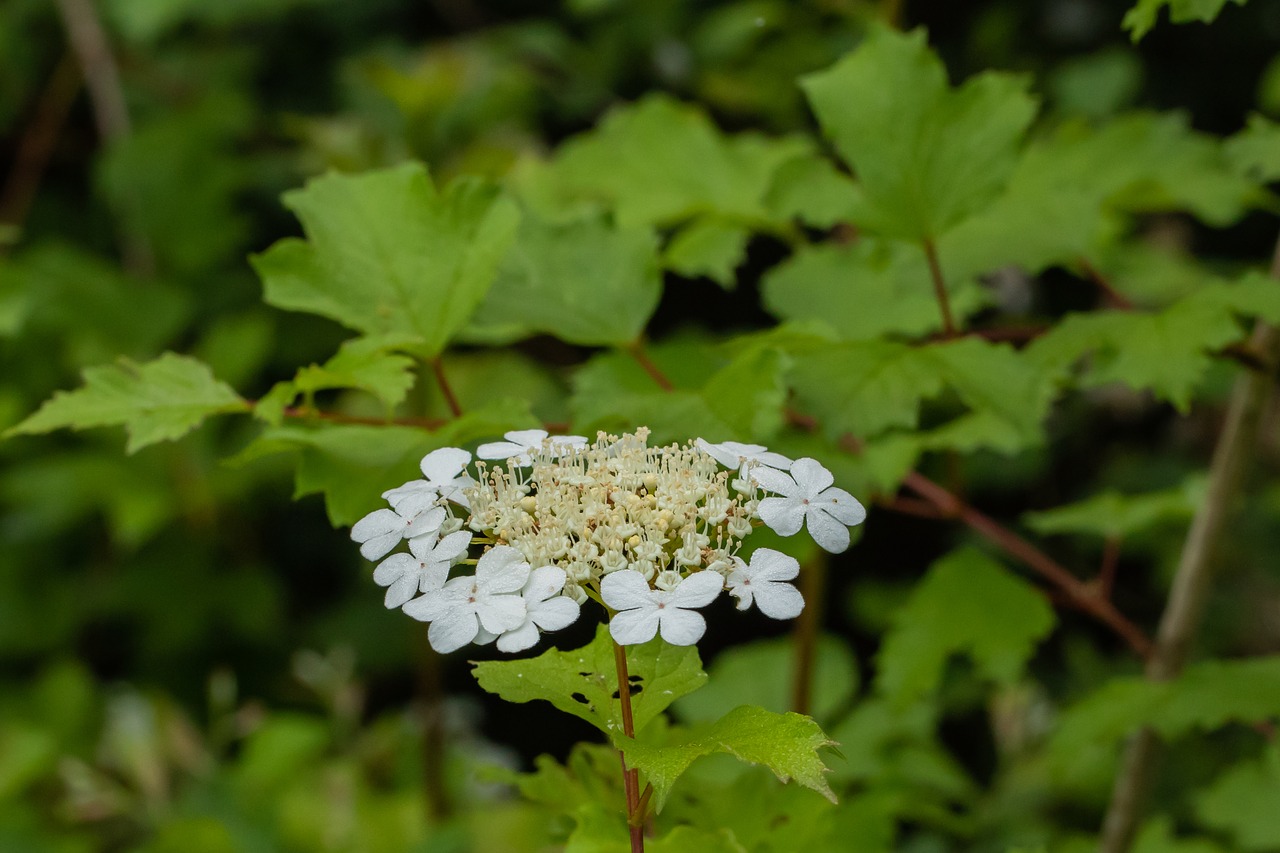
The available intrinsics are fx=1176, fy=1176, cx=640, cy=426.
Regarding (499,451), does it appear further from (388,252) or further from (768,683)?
(768,683)

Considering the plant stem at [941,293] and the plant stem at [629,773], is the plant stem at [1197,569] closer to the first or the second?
the plant stem at [941,293]

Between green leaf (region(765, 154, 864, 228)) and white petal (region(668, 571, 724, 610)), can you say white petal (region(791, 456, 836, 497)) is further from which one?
green leaf (region(765, 154, 864, 228))

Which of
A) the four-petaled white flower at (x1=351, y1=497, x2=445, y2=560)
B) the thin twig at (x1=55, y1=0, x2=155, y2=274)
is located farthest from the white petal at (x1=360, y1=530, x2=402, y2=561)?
the thin twig at (x1=55, y1=0, x2=155, y2=274)

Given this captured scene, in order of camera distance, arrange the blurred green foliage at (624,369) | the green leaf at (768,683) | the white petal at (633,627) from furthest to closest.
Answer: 1. the green leaf at (768,683)
2. the blurred green foliage at (624,369)
3. the white petal at (633,627)

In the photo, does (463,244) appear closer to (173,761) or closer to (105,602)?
(173,761)

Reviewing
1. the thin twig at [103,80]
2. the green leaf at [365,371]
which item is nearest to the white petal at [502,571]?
the green leaf at [365,371]

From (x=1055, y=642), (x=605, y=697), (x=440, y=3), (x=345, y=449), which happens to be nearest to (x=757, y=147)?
(x=345, y=449)

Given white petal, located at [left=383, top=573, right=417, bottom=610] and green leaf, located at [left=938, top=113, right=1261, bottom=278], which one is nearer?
white petal, located at [left=383, top=573, right=417, bottom=610]
